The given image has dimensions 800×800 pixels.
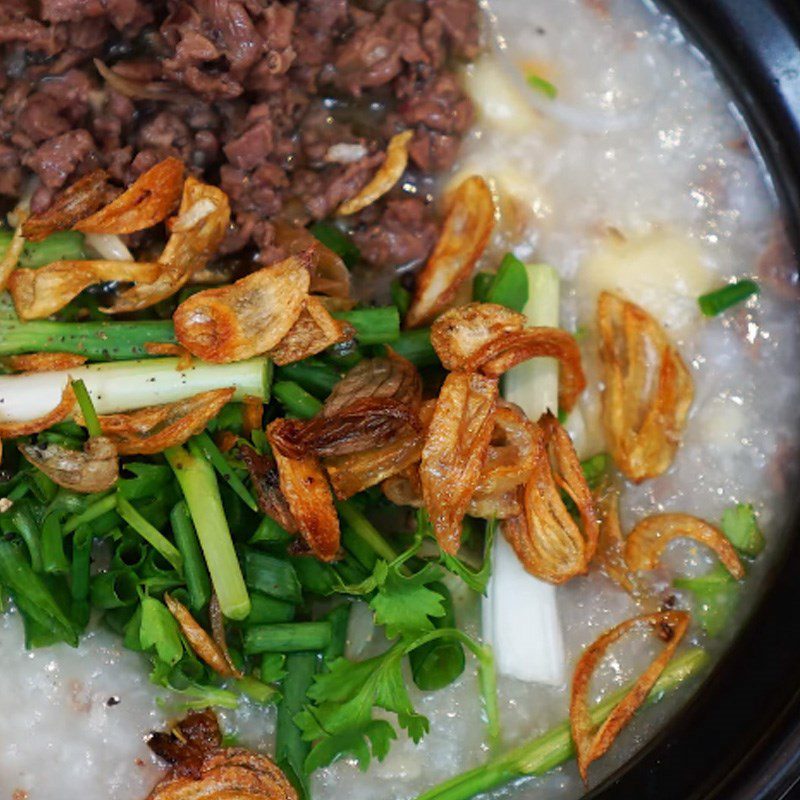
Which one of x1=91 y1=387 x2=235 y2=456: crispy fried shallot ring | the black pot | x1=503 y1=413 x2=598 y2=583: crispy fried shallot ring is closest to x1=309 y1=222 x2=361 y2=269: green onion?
x1=91 y1=387 x2=235 y2=456: crispy fried shallot ring

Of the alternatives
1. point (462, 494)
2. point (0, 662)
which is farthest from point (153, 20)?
point (0, 662)

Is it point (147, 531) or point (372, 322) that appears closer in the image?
point (147, 531)

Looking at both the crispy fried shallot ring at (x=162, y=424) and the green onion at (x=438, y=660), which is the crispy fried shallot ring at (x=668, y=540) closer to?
the green onion at (x=438, y=660)

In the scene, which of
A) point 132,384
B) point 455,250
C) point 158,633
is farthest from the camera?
point 455,250

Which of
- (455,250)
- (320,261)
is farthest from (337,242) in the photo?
(455,250)

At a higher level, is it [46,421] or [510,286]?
[510,286]

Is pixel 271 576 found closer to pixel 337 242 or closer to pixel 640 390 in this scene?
pixel 337 242

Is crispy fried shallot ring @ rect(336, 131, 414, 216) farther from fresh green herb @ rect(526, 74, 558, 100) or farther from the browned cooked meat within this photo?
fresh green herb @ rect(526, 74, 558, 100)
